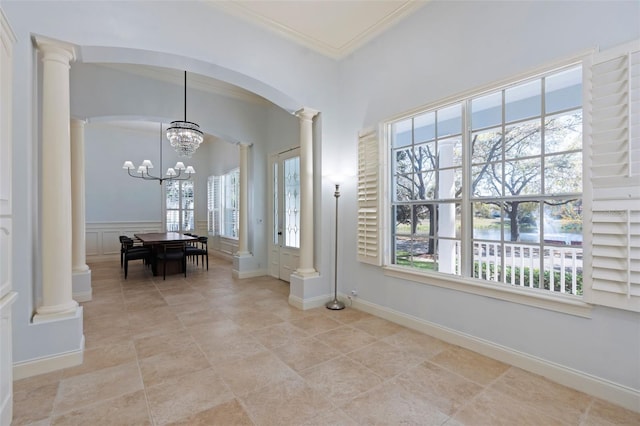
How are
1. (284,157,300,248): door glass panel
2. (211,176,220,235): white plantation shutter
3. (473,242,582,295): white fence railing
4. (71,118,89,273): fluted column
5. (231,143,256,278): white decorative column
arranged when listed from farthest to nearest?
(211,176,220,235): white plantation shutter → (231,143,256,278): white decorative column → (284,157,300,248): door glass panel → (71,118,89,273): fluted column → (473,242,582,295): white fence railing

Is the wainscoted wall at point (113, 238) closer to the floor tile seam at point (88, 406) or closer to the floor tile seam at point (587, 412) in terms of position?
the floor tile seam at point (88, 406)

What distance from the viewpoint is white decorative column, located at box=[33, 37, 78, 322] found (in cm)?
247

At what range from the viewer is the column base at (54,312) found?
238 cm

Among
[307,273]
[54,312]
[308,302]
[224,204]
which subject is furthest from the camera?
[224,204]

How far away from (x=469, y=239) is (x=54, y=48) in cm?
412

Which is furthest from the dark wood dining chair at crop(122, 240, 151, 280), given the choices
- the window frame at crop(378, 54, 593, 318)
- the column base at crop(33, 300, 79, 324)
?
the window frame at crop(378, 54, 593, 318)

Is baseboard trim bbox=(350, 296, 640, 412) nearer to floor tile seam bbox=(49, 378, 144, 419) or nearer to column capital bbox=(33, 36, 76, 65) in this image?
floor tile seam bbox=(49, 378, 144, 419)

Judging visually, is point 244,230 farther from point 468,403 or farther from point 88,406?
point 468,403

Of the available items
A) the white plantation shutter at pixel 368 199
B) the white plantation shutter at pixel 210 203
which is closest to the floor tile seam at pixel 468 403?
the white plantation shutter at pixel 368 199

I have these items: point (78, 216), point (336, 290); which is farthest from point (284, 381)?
point (78, 216)

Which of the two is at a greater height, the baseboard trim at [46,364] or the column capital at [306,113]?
the column capital at [306,113]

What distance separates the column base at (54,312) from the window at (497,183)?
329 cm

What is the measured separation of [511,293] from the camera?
8.07ft

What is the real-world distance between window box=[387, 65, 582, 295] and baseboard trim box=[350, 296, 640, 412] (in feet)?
1.95
